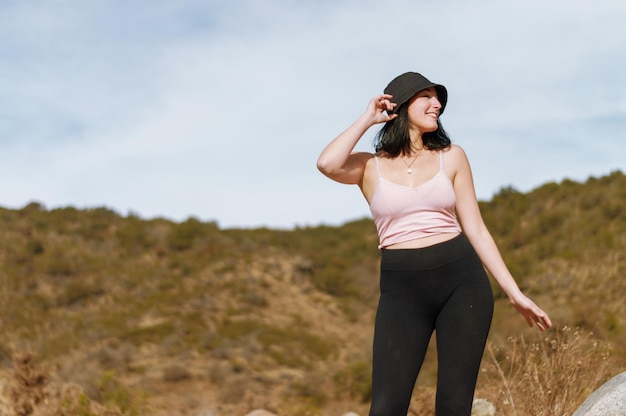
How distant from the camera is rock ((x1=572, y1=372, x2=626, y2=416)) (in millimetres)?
4215

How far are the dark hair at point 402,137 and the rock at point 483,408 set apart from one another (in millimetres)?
4205

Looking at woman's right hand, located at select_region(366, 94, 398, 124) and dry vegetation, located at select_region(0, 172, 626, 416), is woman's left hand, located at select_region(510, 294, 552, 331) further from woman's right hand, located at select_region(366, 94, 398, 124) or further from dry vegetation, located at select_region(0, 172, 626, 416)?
dry vegetation, located at select_region(0, 172, 626, 416)

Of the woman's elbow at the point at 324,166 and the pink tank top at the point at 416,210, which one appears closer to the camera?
the pink tank top at the point at 416,210

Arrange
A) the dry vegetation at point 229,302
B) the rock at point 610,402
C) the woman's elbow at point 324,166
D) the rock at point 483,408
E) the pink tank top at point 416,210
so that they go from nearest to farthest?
the pink tank top at point 416,210
the woman's elbow at point 324,166
the rock at point 610,402
the rock at point 483,408
the dry vegetation at point 229,302

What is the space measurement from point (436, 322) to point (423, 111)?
925 mm

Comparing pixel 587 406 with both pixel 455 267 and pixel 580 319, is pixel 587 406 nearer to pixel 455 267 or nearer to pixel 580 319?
pixel 455 267

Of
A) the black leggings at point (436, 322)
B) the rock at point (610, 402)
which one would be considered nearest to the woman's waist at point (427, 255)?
the black leggings at point (436, 322)

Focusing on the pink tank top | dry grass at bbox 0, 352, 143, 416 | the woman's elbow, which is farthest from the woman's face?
dry grass at bbox 0, 352, 143, 416

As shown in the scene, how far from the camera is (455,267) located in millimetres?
3295

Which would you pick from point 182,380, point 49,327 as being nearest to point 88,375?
point 182,380

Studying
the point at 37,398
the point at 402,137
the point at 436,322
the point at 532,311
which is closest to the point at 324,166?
the point at 402,137

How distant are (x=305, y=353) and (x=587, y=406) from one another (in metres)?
15.7

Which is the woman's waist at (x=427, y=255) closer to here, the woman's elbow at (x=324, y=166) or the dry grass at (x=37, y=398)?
the woman's elbow at (x=324, y=166)

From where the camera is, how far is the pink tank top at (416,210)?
3.34 metres
